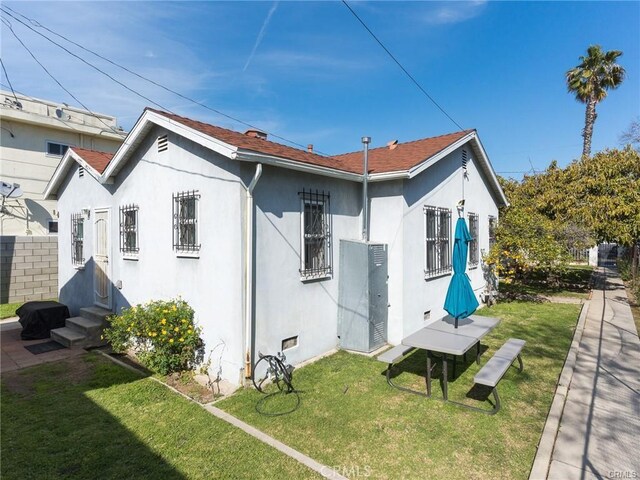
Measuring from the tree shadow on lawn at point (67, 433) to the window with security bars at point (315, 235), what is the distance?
11.8 ft

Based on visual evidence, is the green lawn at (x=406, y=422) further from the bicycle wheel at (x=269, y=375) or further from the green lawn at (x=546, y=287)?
the green lawn at (x=546, y=287)

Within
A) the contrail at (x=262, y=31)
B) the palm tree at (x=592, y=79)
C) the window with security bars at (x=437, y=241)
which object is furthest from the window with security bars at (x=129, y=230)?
the palm tree at (x=592, y=79)

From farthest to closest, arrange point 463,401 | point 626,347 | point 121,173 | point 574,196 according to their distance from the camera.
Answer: point 574,196, point 121,173, point 626,347, point 463,401

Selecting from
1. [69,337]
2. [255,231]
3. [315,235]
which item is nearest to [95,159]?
[69,337]

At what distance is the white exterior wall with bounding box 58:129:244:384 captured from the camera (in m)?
5.48

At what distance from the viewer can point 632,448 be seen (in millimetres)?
3896

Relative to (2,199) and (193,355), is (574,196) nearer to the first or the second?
(193,355)

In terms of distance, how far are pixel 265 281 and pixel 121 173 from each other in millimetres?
5102

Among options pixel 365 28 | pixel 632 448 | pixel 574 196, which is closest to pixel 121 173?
pixel 365 28

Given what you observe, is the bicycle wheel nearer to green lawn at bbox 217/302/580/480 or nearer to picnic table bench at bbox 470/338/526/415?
green lawn at bbox 217/302/580/480

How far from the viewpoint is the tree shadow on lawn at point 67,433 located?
11.7ft

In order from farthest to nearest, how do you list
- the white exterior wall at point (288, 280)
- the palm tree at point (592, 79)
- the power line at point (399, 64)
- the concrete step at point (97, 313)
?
the palm tree at point (592, 79), the concrete step at point (97, 313), the power line at point (399, 64), the white exterior wall at point (288, 280)

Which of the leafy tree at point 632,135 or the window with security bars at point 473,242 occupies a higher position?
the leafy tree at point 632,135

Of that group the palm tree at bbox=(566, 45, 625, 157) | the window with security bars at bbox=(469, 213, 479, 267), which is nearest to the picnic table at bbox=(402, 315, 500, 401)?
the window with security bars at bbox=(469, 213, 479, 267)
